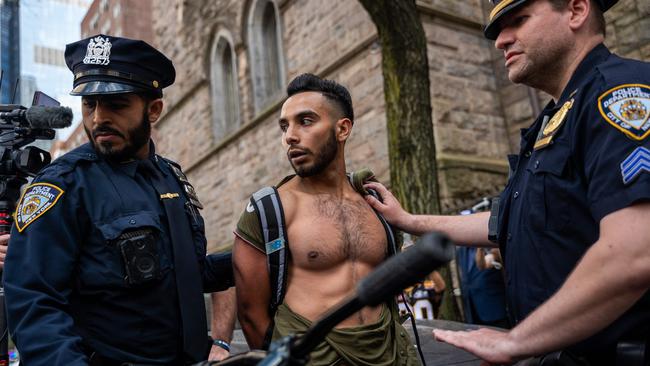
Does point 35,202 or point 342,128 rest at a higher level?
point 35,202

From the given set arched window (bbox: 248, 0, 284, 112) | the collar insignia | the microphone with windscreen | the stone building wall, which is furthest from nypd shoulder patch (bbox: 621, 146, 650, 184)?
arched window (bbox: 248, 0, 284, 112)

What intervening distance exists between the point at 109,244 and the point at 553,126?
5.45ft

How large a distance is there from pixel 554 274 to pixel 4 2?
14732mm

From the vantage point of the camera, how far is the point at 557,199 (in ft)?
5.71

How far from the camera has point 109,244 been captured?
6.12ft

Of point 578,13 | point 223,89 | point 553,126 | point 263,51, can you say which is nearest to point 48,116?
point 553,126

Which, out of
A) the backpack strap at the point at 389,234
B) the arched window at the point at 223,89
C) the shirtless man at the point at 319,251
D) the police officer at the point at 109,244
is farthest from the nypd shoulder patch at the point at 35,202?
the arched window at the point at 223,89

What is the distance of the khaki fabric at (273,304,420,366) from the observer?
2168mm

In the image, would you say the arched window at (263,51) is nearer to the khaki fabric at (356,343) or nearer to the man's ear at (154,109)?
the man's ear at (154,109)

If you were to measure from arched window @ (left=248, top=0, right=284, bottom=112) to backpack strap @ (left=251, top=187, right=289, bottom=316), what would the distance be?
33.8ft

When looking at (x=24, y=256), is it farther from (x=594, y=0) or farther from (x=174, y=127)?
(x=174, y=127)

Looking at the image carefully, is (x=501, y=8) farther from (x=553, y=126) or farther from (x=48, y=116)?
(x=48, y=116)

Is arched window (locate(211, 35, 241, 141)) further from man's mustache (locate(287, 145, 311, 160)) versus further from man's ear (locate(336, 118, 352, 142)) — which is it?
man's mustache (locate(287, 145, 311, 160))

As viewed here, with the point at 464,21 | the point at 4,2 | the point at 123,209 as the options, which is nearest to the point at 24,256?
the point at 123,209
